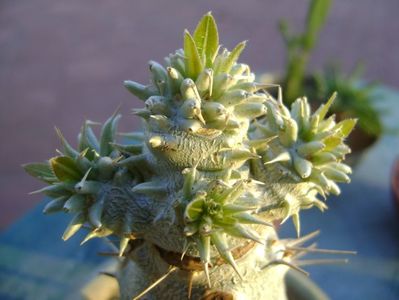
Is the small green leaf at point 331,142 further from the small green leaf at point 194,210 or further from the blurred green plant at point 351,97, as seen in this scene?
the blurred green plant at point 351,97

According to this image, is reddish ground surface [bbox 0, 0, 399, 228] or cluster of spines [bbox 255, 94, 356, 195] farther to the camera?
reddish ground surface [bbox 0, 0, 399, 228]

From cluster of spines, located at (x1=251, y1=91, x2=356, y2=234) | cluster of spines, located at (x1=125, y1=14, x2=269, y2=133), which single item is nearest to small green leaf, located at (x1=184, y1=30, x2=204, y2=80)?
cluster of spines, located at (x1=125, y1=14, x2=269, y2=133)

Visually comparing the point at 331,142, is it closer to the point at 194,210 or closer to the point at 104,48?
the point at 194,210

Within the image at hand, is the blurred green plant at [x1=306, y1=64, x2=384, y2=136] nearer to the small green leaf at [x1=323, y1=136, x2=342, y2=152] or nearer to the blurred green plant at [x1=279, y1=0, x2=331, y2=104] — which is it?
the blurred green plant at [x1=279, y1=0, x2=331, y2=104]

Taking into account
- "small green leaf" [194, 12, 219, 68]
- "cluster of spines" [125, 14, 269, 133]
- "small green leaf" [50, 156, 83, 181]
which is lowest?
"small green leaf" [50, 156, 83, 181]

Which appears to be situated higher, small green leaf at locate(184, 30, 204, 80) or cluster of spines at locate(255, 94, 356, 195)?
small green leaf at locate(184, 30, 204, 80)

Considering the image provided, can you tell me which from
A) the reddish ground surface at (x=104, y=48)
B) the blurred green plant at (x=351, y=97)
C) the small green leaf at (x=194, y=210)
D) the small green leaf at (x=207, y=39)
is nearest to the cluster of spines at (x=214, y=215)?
the small green leaf at (x=194, y=210)

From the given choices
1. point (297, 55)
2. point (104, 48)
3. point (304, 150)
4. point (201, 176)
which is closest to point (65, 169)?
point (201, 176)
